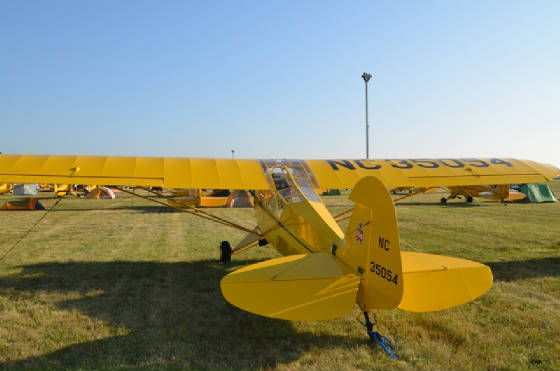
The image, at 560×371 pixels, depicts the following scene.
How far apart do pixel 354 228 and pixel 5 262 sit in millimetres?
6955

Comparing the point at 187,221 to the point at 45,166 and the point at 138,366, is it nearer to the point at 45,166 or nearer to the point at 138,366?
the point at 45,166

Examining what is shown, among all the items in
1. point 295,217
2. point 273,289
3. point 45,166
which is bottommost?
point 273,289

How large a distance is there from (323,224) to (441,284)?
5.16 ft

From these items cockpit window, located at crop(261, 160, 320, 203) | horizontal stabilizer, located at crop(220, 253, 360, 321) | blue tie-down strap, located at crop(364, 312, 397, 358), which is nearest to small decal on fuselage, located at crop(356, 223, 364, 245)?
horizontal stabilizer, located at crop(220, 253, 360, 321)

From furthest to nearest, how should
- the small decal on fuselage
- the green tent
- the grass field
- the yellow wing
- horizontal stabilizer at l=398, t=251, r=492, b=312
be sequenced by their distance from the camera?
the green tent, the yellow wing, the small decal on fuselage, the grass field, horizontal stabilizer at l=398, t=251, r=492, b=312

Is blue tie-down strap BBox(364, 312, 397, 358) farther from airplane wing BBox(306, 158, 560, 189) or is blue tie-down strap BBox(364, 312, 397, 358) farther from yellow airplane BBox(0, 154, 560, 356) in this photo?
airplane wing BBox(306, 158, 560, 189)

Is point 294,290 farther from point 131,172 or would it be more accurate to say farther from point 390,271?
point 131,172

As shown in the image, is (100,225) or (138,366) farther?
(100,225)

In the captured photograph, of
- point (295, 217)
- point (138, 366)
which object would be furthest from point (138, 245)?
point (138, 366)

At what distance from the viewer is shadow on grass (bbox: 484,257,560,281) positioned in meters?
5.88

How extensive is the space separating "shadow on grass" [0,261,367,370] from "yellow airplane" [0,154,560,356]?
0.70 metres

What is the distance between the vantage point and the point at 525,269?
6273 mm

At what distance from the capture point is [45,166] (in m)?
6.19

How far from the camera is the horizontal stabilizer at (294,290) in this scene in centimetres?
286
